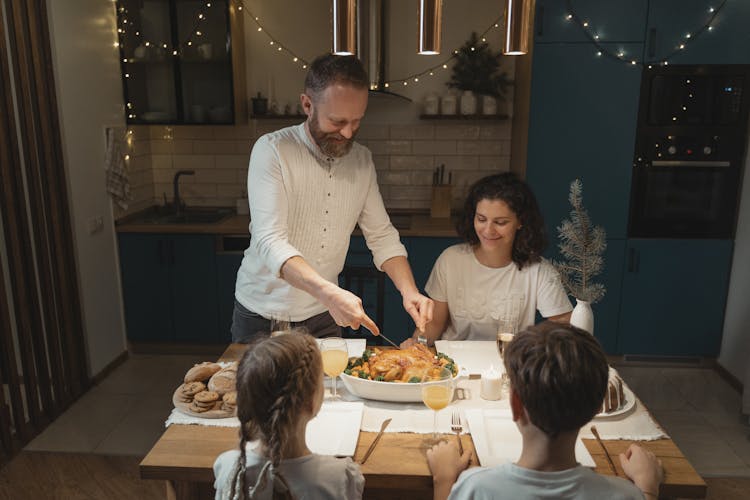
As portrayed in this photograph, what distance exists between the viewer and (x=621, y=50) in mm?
3574

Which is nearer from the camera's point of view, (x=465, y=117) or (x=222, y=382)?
(x=222, y=382)

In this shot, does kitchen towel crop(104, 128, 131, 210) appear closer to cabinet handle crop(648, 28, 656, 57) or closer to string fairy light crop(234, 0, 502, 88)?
string fairy light crop(234, 0, 502, 88)

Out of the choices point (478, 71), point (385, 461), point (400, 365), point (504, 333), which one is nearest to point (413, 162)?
point (478, 71)

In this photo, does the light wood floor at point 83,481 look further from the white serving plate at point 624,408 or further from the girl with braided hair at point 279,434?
the girl with braided hair at point 279,434

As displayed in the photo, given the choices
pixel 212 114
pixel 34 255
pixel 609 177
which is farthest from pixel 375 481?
pixel 212 114

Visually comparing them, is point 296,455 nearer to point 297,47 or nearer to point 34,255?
point 34,255

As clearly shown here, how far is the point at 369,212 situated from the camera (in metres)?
2.45

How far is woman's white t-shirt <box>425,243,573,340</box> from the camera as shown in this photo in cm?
238

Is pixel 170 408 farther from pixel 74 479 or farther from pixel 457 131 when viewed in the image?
pixel 457 131

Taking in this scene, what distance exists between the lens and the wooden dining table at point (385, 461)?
1.43m

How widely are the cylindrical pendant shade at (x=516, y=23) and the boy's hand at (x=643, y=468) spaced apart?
1.04 metres

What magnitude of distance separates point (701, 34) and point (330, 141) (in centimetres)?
250

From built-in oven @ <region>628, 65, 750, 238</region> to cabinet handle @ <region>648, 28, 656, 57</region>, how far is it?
0.09 metres

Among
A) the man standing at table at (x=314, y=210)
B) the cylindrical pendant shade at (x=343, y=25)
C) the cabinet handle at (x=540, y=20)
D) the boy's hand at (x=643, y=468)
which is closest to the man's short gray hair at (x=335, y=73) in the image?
the man standing at table at (x=314, y=210)
